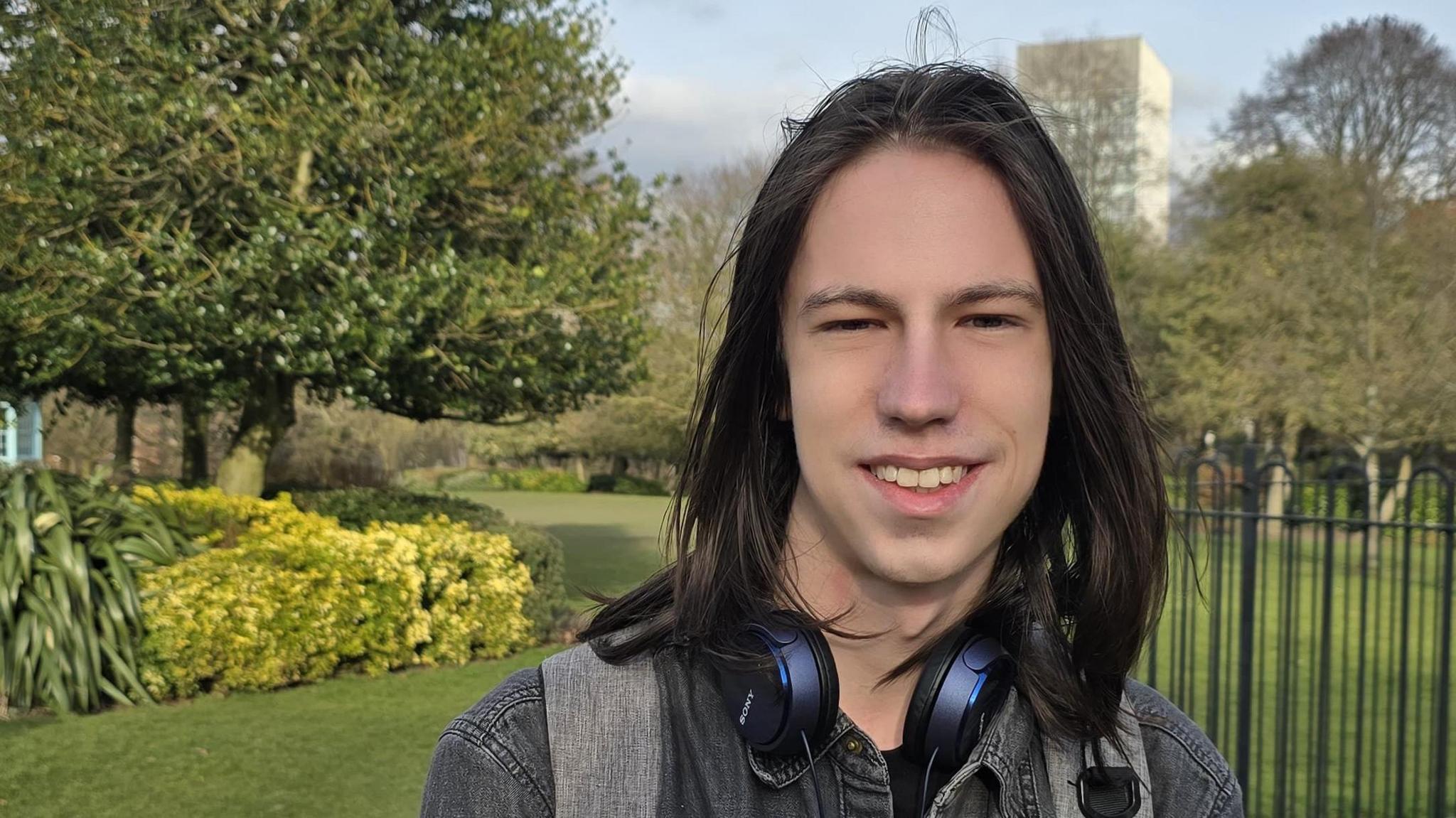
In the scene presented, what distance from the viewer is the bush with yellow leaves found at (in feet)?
26.2

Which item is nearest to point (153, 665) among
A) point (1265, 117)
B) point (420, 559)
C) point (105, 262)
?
point (420, 559)

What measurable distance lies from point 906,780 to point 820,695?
191 mm

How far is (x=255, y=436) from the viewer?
1259cm

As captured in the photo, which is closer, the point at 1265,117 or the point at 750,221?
the point at 750,221

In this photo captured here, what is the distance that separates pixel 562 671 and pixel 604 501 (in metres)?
34.6

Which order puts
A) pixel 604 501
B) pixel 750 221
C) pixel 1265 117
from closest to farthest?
1. pixel 750 221
2. pixel 1265 117
3. pixel 604 501

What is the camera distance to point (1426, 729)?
8.84 meters

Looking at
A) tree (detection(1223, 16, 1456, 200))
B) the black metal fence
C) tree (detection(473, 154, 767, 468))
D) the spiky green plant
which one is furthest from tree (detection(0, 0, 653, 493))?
tree (detection(1223, 16, 1456, 200))

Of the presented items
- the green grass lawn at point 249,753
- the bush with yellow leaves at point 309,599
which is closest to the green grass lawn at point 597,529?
the bush with yellow leaves at point 309,599

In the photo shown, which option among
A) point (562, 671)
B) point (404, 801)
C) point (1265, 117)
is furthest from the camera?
point (1265, 117)

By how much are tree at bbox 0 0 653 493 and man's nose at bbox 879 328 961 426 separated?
30.0ft

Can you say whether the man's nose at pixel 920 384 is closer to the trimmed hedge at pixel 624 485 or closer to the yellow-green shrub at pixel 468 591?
the yellow-green shrub at pixel 468 591

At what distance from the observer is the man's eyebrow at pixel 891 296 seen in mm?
1401

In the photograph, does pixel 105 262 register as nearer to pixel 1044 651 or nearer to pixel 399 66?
pixel 399 66
